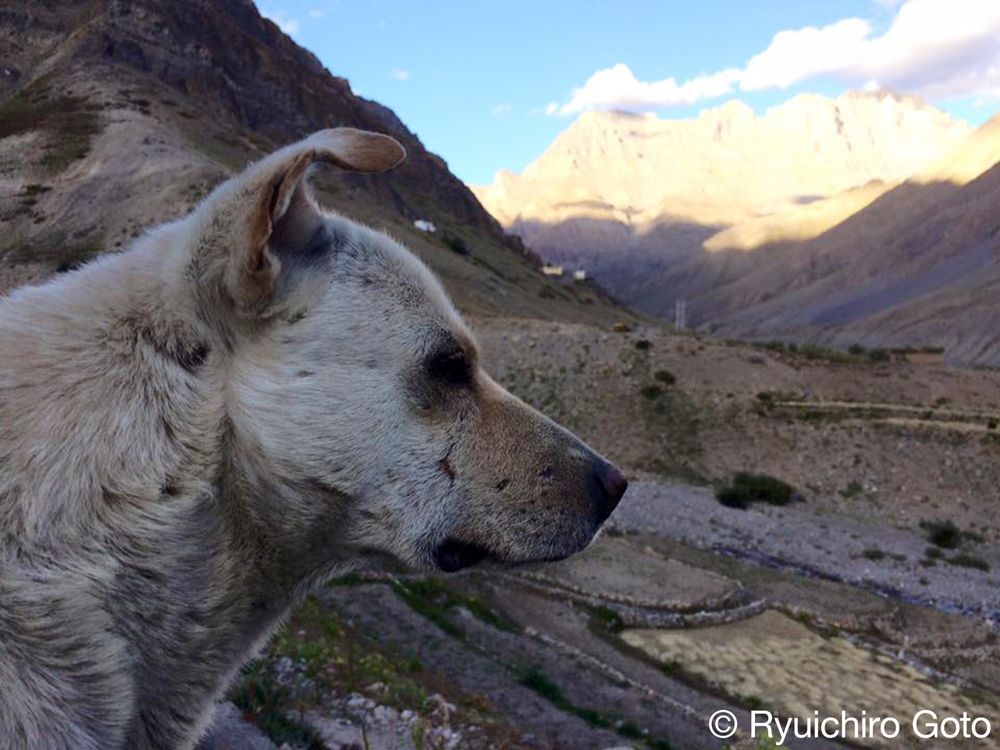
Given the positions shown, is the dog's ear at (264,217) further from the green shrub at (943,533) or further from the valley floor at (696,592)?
the green shrub at (943,533)

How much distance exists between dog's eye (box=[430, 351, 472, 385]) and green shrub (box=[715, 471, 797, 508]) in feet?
78.9

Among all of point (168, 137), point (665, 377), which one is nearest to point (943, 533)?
point (665, 377)

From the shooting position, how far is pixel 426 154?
89812 mm

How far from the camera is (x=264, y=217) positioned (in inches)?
91.6

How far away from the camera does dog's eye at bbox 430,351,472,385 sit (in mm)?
2801

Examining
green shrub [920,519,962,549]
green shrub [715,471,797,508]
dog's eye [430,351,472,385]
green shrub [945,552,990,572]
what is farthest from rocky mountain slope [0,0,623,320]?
dog's eye [430,351,472,385]

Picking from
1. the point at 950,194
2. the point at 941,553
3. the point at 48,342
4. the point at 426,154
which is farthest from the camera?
the point at 950,194

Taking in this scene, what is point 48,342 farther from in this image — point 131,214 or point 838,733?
point 131,214

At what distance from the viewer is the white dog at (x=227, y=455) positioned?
2.12 metres

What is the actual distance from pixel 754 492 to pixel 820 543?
3677 mm

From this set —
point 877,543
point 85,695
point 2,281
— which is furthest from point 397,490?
point 2,281

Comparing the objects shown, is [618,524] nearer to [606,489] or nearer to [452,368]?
[606,489]

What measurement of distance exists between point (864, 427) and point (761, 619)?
1540cm

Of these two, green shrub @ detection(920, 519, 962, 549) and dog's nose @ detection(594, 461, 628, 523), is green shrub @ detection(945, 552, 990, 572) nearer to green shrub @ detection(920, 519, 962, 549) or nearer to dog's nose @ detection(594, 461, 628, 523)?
green shrub @ detection(920, 519, 962, 549)
